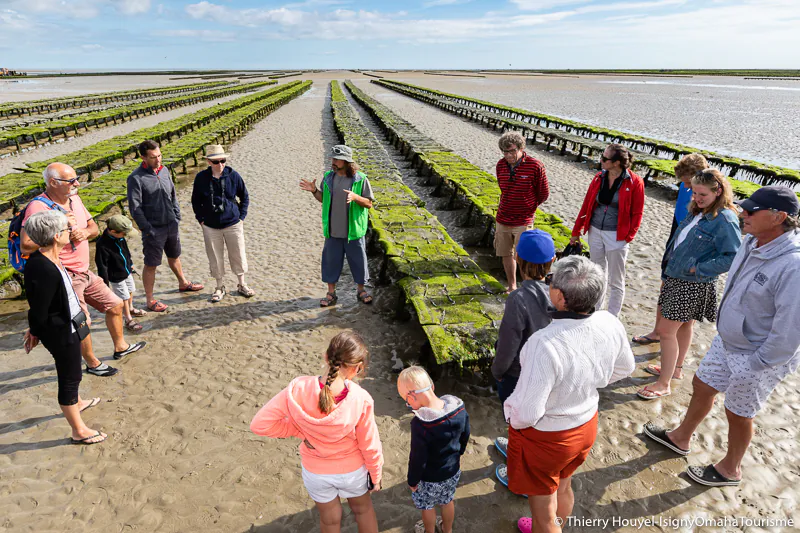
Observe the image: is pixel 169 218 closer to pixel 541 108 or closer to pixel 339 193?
pixel 339 193

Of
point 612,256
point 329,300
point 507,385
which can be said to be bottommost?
point 329,300

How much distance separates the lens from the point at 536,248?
8.48 feet

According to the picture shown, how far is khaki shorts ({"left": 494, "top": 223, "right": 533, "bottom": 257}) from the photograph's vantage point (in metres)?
5.55

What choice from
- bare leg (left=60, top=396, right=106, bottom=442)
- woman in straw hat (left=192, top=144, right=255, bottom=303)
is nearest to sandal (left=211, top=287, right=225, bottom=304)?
woman in straw hat (left=192, top=144, right=255, bottom=303)

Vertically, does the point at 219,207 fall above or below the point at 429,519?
above

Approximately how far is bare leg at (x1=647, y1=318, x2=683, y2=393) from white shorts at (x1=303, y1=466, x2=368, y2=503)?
3.07m

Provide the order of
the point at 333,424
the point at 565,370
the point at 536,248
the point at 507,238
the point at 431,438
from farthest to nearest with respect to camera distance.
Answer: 1. the point at 507,238
2. the point at 536,248
3. the point at 431,438
4. the point at 333,424
5. the point at 565,370

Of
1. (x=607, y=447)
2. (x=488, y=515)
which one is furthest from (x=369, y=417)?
(x=607, y=447)

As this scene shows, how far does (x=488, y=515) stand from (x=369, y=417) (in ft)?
5.01

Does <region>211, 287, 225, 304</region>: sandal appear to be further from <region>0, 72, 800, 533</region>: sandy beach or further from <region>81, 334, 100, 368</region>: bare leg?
<region>81, 334, 100, 368</region>: bare leg

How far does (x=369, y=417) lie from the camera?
2.28 m

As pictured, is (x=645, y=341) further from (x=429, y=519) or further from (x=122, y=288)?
(x=122, y=288)

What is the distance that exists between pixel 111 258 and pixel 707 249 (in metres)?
5.86

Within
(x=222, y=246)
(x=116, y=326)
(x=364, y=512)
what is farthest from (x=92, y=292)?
(x=364, y=512)
